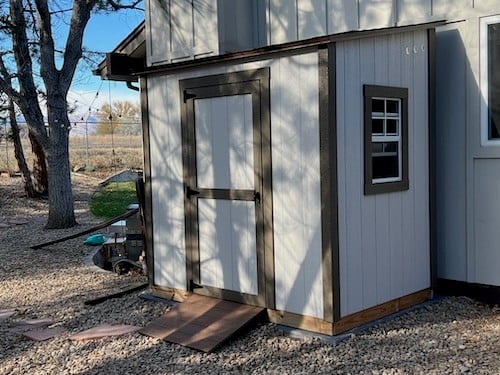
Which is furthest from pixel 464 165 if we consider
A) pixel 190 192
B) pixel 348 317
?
pixel 190 192

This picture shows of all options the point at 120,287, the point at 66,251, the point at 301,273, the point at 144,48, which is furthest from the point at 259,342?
the point at 66,251

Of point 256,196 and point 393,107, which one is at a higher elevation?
point 393,107

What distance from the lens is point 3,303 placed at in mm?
6391

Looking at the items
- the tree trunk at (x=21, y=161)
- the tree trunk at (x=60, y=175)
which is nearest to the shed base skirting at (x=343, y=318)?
the tree trunk at (x=60, y=175)

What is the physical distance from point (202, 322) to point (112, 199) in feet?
37.4

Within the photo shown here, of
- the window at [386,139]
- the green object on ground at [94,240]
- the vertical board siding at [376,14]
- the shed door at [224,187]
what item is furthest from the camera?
the green object on ground at [94,240]

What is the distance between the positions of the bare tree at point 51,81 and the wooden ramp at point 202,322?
6.79 meters

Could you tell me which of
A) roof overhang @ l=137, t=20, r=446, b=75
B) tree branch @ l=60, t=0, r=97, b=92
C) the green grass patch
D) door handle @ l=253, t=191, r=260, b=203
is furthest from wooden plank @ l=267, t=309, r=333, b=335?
the green grass patch

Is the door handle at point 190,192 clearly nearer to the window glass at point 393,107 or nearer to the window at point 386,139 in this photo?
the window at point 386,139

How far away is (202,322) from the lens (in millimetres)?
4949

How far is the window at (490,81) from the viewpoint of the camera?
528cm

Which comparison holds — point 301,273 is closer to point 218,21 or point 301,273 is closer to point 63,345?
point 63,345

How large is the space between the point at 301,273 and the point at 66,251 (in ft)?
17.8

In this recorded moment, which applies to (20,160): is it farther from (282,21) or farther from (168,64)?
(168,64)
